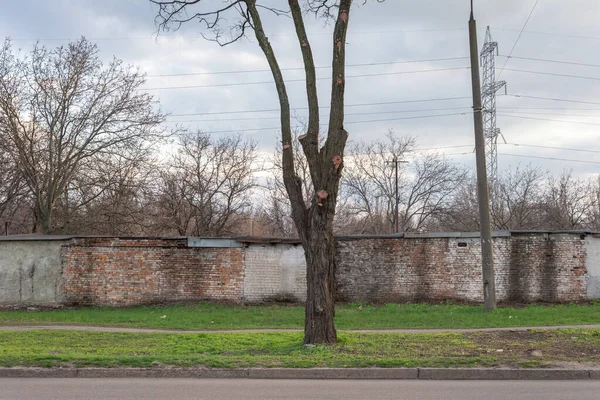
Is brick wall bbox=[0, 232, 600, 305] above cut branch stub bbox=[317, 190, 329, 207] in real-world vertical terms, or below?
below

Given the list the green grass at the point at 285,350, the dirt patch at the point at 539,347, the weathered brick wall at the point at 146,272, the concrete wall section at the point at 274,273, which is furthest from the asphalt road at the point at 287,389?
the concrete wall section at the point at 274,273

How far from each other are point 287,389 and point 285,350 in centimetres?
240

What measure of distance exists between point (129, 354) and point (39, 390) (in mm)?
2300

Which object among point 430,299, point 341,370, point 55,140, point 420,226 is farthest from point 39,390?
point 420,226

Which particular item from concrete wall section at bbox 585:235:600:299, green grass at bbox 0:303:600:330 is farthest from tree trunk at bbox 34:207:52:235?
concrete wall section at bbox 585:235:600:299

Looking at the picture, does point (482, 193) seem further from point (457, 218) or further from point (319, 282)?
point (457, 218)

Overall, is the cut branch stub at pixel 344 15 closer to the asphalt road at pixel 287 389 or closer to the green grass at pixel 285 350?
the green grass at pixel 285 350

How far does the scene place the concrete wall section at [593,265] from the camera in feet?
65.7

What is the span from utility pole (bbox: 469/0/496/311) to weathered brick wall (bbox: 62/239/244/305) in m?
7.58

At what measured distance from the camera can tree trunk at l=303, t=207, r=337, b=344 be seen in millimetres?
10609

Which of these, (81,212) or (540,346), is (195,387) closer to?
(540,346)

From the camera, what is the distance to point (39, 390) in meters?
7.92

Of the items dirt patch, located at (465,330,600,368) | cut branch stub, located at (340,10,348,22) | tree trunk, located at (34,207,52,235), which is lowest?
dirt patch, located at (465,330,600,368)

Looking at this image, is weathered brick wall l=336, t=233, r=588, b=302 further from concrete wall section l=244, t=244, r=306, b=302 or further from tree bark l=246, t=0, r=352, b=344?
tree bark l=246, t=0, r=352, b=344
